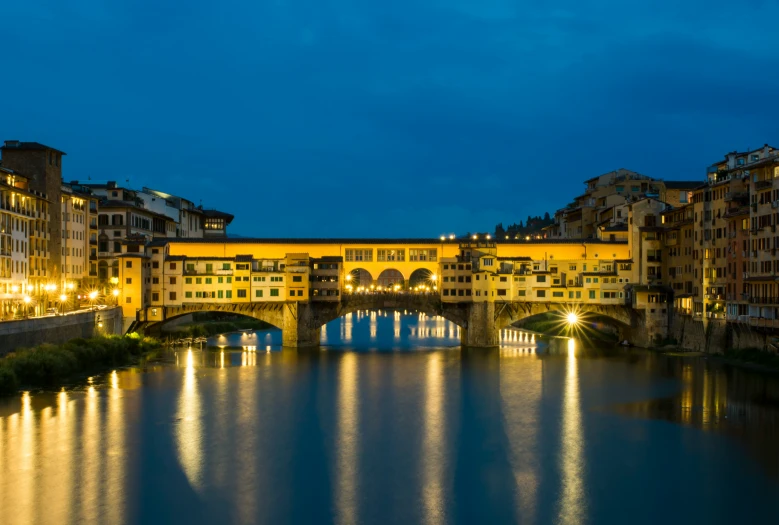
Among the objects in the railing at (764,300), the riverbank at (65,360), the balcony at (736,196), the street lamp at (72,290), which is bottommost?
the riverbank at (65,360)

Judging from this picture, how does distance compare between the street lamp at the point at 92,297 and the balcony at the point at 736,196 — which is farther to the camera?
the street lamp at the point at 92,297

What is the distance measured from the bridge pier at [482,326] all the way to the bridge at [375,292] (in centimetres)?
7

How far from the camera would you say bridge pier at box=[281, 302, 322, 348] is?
201 feet

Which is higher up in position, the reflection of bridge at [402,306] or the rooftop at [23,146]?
the rooftop at [23,146]

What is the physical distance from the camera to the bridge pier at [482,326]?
61094 millimetres

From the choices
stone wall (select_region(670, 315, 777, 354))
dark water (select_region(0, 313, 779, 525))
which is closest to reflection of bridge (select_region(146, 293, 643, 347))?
stone wall (select_region(670, 315, 777, 354))

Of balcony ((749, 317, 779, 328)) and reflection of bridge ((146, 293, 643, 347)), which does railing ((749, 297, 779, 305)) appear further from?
reflection of bridge ((146, 293, 643, 347))

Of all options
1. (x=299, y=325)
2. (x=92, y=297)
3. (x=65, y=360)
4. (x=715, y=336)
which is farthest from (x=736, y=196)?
(x=92, y=297)

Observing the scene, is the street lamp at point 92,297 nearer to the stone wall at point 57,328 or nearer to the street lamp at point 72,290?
the street lamp at point 72,290

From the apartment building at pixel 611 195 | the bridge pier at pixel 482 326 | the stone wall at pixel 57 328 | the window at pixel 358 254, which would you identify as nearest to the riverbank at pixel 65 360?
the stone wall at pixel 57 328

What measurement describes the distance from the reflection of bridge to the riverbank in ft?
27.0

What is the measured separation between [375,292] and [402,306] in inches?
86.9

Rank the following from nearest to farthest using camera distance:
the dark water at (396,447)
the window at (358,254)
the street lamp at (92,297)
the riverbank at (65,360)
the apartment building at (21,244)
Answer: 1. the dark water at (396,447)
2. the riverbank at (65,360)
3. the apartment building at (21,244)
4. the street lamp at (92,297)
5. the window at (358,254)

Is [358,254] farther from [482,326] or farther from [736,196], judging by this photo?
[736,196]
